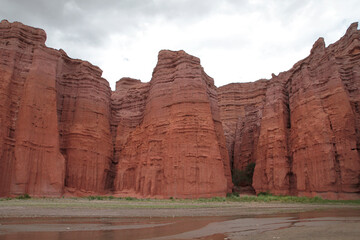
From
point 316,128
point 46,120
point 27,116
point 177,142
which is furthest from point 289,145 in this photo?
point 27,116

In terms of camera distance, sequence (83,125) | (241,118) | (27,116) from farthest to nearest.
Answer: (241,118) → (83,125) → (27,116)

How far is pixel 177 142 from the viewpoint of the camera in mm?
35531

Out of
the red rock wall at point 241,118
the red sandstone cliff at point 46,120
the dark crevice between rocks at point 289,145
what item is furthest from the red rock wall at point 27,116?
the red rock wall at point 241,118

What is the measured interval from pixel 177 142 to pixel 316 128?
1656cm

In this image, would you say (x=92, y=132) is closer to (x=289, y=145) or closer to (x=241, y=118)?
(x=289, y=145)

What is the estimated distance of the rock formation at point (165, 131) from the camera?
105 feet

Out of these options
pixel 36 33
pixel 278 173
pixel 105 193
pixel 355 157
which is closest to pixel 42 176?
pixel 105 193

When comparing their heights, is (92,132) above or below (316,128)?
above

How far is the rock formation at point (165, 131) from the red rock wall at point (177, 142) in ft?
0.43

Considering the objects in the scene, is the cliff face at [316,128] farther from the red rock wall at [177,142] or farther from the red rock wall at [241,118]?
the red rock wall at [241,118]

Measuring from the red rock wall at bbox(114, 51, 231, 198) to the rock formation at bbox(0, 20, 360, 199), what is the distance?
0.13 meters

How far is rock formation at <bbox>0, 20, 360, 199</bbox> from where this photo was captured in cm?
3206

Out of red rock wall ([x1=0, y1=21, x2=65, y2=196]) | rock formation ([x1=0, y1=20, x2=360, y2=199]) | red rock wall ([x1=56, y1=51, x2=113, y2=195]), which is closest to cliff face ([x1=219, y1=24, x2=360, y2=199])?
rock formation ([x1=0, y1=20, x2=360, y2=199])

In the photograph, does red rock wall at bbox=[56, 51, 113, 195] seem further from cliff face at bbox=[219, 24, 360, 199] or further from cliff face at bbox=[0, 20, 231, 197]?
cliff face at bbox=[219, 24, 360, 199]
